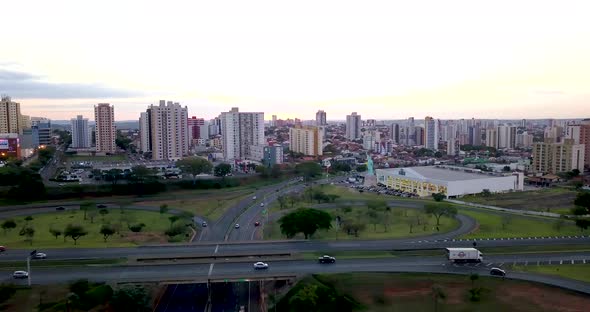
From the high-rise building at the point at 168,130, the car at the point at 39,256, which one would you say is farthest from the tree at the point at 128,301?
the high-rise building at the point at 168,130

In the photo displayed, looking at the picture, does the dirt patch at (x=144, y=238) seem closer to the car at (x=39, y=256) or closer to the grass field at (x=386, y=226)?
the car at (x=39, y=256)

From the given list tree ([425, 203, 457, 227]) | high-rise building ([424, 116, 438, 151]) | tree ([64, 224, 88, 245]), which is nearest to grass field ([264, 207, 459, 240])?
tree ([425, 203, 457, 227])

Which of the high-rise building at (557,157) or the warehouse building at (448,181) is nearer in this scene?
the warehouse building at (448,181)

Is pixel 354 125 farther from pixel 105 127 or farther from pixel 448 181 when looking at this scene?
pixel 448 181

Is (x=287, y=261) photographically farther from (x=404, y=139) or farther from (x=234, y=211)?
(x=404, y=139)

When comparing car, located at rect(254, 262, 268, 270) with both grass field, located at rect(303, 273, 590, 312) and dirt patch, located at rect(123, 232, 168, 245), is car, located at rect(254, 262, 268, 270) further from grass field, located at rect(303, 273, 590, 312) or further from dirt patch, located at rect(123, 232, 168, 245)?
dirt patch, located at rect(123, 232, 168, 245)

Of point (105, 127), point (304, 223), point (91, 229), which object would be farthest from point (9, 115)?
point (304, 223)
